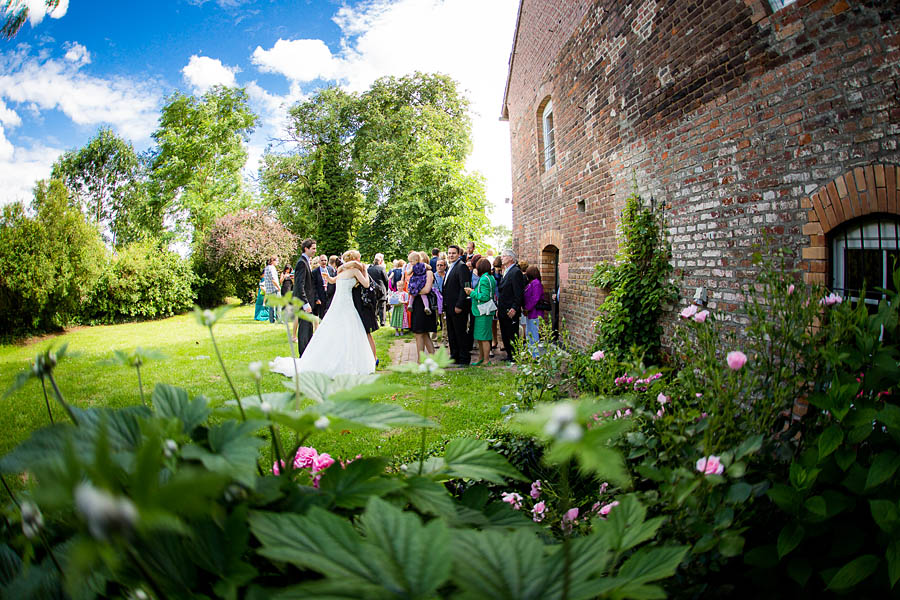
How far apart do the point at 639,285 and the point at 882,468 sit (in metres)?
4.88

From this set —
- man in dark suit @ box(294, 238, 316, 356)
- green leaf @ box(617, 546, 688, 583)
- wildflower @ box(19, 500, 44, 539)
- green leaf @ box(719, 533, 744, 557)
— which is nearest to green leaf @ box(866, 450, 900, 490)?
green leaf @ box(719, 533, 744, 557)

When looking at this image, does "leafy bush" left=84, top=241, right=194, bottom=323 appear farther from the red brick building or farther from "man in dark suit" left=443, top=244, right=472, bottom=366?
the red brick building

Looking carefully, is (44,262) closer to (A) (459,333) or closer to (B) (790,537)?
(A) (459,333)

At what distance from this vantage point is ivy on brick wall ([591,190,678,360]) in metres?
5.85

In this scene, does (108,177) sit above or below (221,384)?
above

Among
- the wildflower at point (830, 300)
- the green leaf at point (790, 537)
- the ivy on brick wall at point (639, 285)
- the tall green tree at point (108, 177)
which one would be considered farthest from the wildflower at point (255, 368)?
the tall green tree at point (108, 177)

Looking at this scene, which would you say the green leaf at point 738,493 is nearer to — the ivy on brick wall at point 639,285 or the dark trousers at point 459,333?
the ivy on brick wall at point 639,285

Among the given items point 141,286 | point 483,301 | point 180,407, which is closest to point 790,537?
point 180,407

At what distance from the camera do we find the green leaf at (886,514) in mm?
1285

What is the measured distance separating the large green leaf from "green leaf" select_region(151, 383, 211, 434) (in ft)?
0.23

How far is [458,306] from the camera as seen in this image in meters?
8.96

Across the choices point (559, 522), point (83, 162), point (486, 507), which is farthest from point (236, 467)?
point (83, 162)

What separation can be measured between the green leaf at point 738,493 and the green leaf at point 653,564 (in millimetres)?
540

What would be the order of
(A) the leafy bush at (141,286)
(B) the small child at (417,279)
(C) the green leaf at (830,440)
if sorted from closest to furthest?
1. (C) the green leaf at (830,440)
2. (B) the small child at (417,279)
3. (A) the leafy bush at (141,286)
